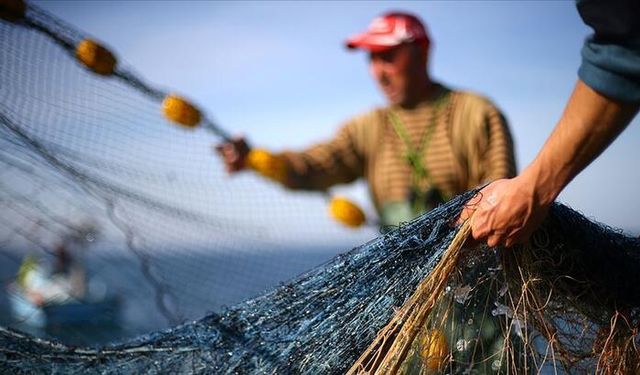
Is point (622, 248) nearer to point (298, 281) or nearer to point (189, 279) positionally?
point (298, 281)

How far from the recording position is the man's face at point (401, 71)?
353 cm

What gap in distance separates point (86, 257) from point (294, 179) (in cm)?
131

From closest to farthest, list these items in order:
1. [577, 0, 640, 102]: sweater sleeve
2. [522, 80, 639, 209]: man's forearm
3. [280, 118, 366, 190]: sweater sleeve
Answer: [577, 0, 640, 102]: sweater sleeve < [522, 80, 639, 209]: man's forearm < [280, 118, 366, 190]: sweater sleeve

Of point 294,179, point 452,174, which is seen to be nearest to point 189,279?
point 294,179

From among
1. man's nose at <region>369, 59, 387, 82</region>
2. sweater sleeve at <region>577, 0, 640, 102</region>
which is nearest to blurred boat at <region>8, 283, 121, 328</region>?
man's nose at <region>369, 59, 387, 82</region>

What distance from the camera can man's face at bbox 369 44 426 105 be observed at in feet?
11.6

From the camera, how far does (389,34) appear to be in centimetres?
354

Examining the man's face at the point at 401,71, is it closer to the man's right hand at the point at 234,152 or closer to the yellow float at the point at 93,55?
the man's right hand at the point at 234,152

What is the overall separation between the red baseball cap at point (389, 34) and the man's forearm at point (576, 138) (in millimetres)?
1765

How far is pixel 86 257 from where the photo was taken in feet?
13.5

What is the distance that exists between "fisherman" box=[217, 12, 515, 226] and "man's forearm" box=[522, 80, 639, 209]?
124 centimetres

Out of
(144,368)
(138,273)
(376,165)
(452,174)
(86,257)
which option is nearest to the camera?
(144,368)

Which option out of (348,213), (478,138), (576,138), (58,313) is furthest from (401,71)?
(58,313)

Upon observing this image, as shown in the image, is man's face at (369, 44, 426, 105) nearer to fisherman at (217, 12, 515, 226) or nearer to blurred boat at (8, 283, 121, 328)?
fisherman at (217, 12, 515, 226)
